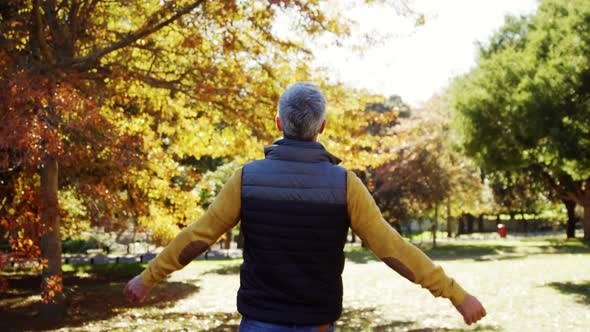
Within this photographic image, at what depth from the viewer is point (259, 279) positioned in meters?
2.78

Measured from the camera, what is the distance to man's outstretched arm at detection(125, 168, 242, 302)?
9.39ft

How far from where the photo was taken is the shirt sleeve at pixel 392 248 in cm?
282

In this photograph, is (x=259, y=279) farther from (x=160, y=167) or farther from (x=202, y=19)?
(x=202, y=19)

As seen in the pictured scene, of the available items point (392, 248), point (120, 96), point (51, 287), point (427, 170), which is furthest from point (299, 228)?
point (427, 170)

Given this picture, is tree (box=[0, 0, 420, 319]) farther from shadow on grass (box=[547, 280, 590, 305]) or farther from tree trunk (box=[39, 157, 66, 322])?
shadow on grass (box=[547, 280, 590, 305])

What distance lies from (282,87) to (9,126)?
18.1 ft

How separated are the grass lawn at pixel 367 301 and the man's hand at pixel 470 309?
7.00 metres

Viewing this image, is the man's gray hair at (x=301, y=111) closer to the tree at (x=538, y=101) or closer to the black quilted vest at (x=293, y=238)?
the black quilted vest at (x=293, y=238)

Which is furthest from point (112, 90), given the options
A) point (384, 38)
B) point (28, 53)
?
point (384, 38)

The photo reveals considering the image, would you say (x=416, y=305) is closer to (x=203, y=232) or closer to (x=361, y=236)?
(x=361, y=236)

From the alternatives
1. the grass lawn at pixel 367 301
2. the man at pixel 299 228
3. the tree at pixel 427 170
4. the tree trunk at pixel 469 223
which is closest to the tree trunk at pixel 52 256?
the grass lawn at pixel 367 301

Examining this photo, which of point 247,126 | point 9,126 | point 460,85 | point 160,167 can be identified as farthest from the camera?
point 460,85

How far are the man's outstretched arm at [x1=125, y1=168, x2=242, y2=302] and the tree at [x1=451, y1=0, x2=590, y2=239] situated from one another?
13.0 m

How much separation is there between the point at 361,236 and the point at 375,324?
26.5 ft
